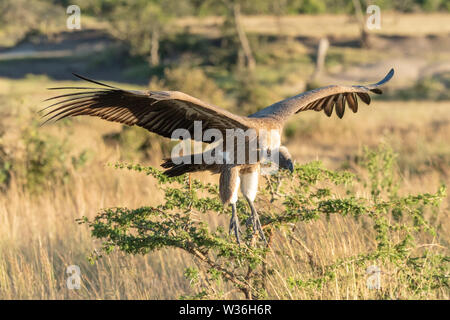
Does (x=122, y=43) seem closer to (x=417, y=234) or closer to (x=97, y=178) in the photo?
(x=97, y=178)

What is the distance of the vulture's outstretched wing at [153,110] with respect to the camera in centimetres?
387

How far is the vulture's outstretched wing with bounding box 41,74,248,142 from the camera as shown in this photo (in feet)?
12.7

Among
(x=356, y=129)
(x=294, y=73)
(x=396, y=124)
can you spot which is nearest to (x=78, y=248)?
(x=356, y=129)

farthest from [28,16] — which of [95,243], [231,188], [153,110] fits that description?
[231,188]

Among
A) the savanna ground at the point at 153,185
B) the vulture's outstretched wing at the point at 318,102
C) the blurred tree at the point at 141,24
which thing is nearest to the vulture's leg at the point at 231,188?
the savanna ground at the point at 153,185

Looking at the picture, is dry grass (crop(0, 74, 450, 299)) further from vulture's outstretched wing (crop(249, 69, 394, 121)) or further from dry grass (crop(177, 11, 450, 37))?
dry grass (crop(177, 11, 450, 37))

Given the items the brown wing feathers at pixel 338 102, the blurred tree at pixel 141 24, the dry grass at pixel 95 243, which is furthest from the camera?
the blurred tree at pixel 141 24

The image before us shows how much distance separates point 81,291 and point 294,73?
82.8 ft

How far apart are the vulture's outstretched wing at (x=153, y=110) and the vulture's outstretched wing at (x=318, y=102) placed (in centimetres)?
56

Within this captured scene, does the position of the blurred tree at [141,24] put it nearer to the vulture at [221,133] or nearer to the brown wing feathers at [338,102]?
the brown wing feathers at [338,102]

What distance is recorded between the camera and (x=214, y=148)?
15.3 feet

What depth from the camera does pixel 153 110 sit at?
14.3 feet

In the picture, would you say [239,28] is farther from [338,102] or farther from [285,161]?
[285,161]

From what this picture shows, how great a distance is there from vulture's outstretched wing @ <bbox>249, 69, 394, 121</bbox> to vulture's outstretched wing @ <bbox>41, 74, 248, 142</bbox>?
0.56m
